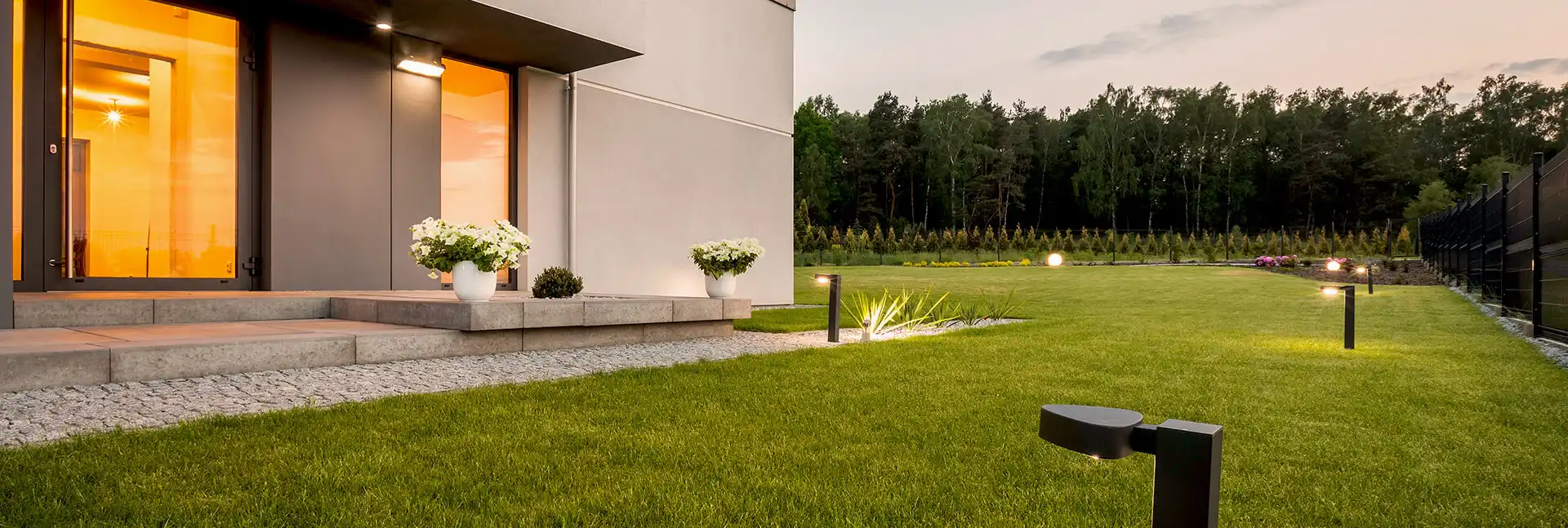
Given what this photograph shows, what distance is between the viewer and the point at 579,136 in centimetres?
934

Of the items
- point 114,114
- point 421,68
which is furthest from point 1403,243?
point 114,114

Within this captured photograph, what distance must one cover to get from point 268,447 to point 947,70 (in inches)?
2011

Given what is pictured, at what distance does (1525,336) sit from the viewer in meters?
7.48

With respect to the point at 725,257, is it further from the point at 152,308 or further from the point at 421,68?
the point at 152,308

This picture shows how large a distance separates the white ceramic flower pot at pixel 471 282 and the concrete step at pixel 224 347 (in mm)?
387

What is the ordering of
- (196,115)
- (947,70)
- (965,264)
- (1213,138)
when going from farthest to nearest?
(947,70), (1213,138), (965,264), (196,115)

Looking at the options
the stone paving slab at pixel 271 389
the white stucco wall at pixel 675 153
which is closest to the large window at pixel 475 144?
the white stucco wall at pixel 675 153

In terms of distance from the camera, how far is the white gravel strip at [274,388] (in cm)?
349

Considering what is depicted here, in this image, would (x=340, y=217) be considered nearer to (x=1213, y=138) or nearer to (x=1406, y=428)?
(x=1406, y=428)

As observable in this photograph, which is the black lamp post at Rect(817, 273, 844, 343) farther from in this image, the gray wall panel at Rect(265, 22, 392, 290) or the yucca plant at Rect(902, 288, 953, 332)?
the gray wall panel at Rect(265, 22, 392, 290)

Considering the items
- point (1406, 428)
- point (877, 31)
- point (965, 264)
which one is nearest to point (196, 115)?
point (1406, 428)

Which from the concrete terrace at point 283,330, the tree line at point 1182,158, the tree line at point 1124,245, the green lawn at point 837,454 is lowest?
the green lawn at point 837,454

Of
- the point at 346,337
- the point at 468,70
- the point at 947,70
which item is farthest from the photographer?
the point at 947,70

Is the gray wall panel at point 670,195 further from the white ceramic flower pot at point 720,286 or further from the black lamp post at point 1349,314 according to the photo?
the black lamp post at point 1349,314
